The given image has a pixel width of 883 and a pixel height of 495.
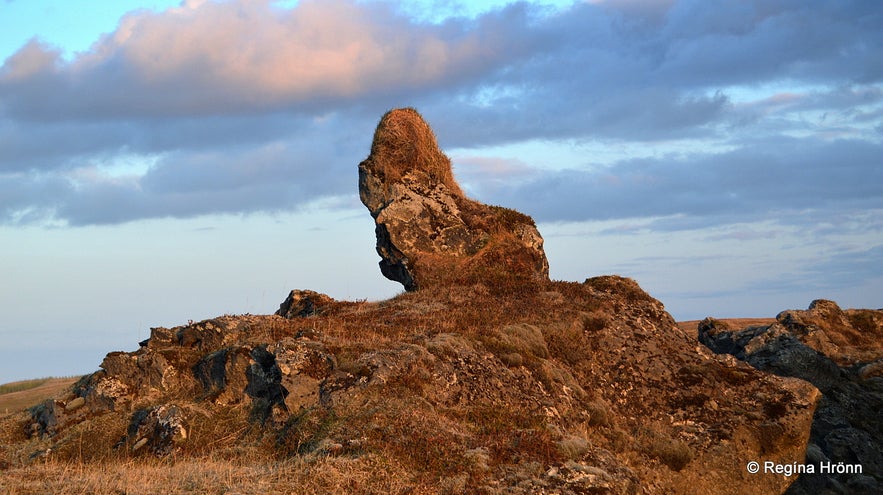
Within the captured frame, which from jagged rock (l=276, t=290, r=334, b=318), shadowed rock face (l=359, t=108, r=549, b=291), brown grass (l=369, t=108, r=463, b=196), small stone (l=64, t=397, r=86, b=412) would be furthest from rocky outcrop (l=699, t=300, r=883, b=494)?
small stone (l=64, t=397, r=86, b=412)

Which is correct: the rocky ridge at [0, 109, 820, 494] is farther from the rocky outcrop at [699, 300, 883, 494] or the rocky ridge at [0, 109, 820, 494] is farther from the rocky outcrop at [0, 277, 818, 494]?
the rocky outcrop at [699, 300, 883, 494]

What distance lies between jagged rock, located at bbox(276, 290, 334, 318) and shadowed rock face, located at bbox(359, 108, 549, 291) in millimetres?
4066

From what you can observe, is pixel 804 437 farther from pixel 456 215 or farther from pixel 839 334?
pixel 456 215

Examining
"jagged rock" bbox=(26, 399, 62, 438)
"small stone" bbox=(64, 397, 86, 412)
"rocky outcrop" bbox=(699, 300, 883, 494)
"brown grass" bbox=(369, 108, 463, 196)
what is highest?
"brown grass" bbox=(369, 108, 463, 196)

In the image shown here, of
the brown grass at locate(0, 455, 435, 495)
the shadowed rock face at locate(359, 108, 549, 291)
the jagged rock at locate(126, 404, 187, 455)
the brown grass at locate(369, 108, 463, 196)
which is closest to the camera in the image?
the brown grass at locate(0, 455, 435, 495)

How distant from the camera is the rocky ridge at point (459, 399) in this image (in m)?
16.8

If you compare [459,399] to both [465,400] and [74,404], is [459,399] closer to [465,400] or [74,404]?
[465,400]

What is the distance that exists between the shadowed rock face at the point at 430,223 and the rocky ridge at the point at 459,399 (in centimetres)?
223

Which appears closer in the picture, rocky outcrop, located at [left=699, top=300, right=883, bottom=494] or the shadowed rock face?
rocky outcrop, located at [left=699, top=300, right=883, bottom=494]

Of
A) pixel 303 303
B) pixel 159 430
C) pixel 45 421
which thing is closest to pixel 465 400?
pixel 159 430

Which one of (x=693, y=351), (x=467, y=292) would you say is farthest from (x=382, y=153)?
(x=693, y=351)

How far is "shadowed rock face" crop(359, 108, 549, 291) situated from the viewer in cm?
3412

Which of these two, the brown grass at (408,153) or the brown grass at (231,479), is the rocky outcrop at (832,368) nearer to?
the brown grass at (231,479)

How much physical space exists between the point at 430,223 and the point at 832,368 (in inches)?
668
